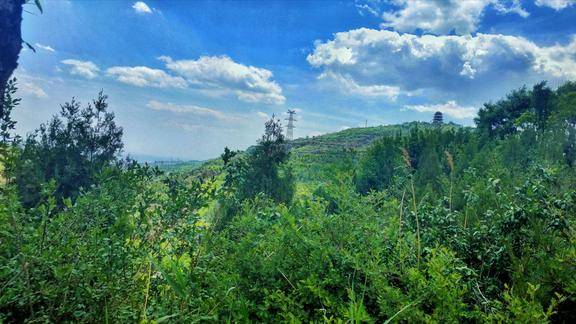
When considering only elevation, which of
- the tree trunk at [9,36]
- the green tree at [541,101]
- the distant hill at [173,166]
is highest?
the green tree at [541,101]

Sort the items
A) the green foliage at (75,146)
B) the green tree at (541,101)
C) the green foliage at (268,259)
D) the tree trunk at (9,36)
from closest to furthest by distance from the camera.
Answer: the green foliage at (268,259)
the tree trunk at (9,36)
the green foliage at (75,146)
the green tree at (541,101)

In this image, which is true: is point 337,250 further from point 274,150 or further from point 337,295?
point 274,150

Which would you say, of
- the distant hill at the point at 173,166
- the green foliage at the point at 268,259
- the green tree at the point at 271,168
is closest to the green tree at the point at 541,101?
the green tree at the point at 271,168

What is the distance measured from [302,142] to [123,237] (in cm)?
9546

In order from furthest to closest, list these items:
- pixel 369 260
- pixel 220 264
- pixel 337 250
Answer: pixel 220 264 → pixel 337 250 → pixel 369 260

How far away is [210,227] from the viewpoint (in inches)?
108

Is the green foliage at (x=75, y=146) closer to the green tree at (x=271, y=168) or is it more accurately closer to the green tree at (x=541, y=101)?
the green tree at (x=271, y=168)

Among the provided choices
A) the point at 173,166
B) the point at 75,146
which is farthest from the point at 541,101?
the point at 173,166

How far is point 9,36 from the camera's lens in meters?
7.73

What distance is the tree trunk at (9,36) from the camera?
7.29 m

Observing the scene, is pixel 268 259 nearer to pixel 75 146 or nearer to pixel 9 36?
pixel 9 36

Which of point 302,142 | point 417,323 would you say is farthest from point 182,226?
point 302,142

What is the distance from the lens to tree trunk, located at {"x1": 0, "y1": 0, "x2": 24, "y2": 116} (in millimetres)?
7293

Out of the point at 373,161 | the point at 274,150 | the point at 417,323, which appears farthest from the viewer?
the point at 373,161
